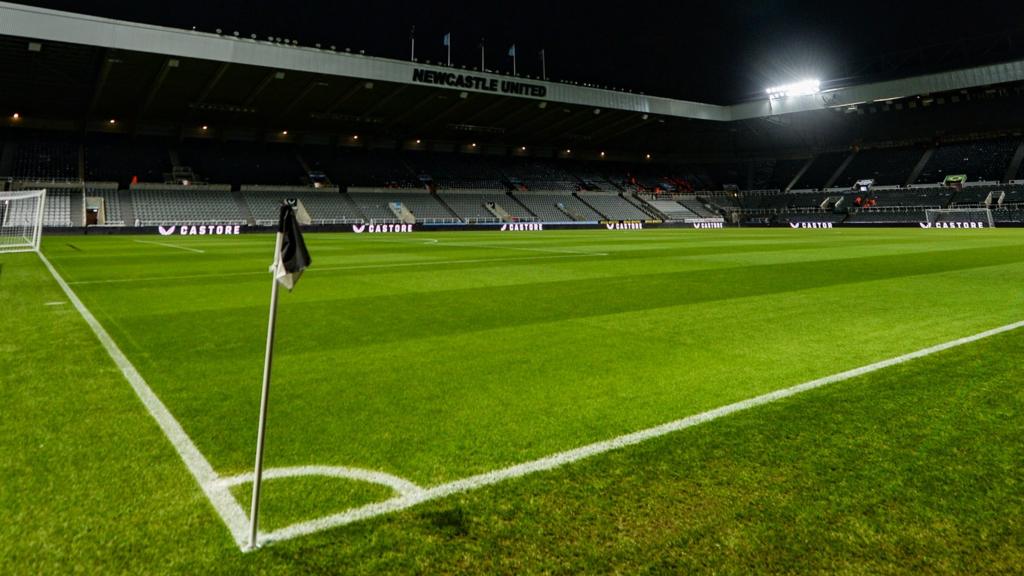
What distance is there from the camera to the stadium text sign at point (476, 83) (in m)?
39.2

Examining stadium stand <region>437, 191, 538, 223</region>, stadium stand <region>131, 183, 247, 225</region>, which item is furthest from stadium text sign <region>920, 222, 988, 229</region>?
stadium stand <region>131, 183, 247, 225</region>

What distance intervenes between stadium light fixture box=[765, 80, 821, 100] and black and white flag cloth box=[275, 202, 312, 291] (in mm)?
63016

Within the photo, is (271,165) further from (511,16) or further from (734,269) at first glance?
(734,269)

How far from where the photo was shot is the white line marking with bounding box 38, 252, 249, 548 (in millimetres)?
2340

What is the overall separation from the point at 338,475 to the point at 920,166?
69947mm

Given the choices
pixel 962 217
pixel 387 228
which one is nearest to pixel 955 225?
pixel 962 217

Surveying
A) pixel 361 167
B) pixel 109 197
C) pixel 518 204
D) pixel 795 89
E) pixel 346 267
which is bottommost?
A: pixel 346 267

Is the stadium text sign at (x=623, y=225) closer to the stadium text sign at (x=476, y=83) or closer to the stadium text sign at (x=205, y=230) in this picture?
the stadium text sign at (x=476, y=83)

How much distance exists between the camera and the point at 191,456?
297cm

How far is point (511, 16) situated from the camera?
44.8 meters

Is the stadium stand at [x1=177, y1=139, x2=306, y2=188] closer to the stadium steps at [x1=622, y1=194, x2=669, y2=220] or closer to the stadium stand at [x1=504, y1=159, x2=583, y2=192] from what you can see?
the stadium stand at [x1=504, y1=159, x2=583, y2=192]

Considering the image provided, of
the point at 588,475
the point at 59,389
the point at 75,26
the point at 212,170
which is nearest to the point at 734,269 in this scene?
the point at 588,475

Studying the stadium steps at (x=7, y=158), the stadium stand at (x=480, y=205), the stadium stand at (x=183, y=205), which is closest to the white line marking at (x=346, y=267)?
the stadium stand at (x=183, y=205)

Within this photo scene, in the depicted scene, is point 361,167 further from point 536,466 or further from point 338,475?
point 536,466
